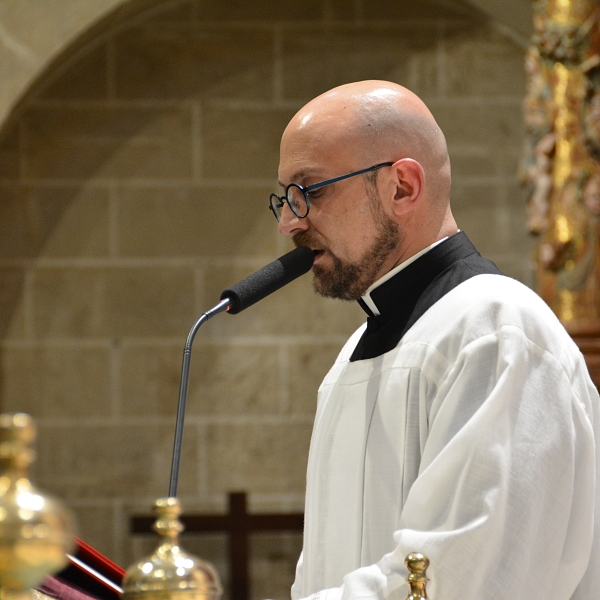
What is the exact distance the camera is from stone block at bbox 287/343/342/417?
569 cm

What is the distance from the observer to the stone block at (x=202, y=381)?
5625mm

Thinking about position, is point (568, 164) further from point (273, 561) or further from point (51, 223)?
point (51, 223)

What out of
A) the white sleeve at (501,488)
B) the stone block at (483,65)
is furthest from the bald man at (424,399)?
the stone block at (483,65)

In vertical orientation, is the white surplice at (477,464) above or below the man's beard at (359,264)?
below

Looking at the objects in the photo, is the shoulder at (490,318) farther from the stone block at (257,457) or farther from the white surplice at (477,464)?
the stone block at (257,457)

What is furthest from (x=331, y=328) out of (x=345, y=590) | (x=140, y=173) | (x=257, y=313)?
(x=345, y=590)

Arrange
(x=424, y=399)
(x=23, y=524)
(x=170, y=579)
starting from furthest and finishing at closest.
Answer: (x=424, y=399)
(x=170, y=579)
(x=23, y=524)

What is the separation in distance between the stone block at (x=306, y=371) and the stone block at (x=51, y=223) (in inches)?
49.0

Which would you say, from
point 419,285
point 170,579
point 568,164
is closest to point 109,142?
point 568,164

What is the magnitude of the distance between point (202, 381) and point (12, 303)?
1164 mm

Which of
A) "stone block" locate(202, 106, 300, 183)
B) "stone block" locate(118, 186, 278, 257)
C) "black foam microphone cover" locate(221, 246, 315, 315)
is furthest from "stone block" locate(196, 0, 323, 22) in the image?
"black foam microphone cover" locate(221, 246, 315, 315)

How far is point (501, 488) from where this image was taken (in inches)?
71.0

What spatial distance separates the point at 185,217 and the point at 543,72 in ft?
7.30

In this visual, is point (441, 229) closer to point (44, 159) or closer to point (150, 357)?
point (150, 357)
